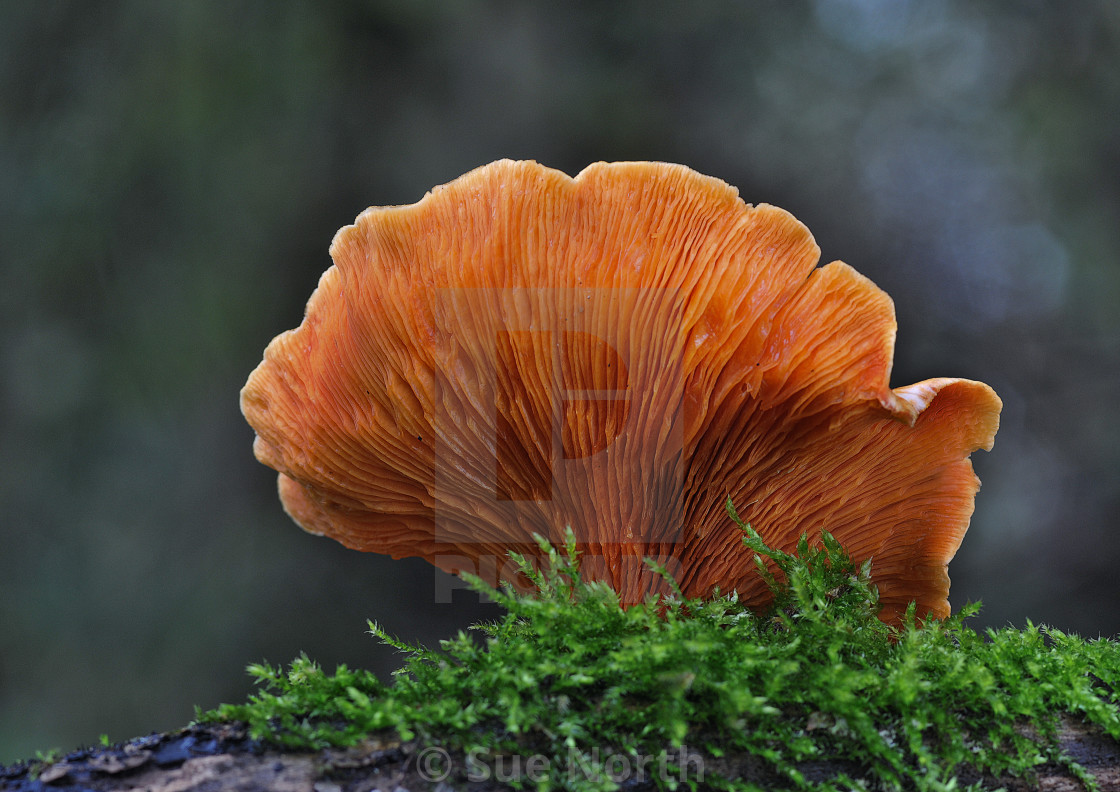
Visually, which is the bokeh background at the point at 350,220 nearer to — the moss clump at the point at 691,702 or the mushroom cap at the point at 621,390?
the mushroom cap at the point at 621,390

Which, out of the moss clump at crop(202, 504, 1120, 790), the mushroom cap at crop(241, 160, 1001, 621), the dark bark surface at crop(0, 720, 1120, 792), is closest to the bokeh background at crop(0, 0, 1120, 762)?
the mushroom cap at crop(241, 160, 1001, 621)

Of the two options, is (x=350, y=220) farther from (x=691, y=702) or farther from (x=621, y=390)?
(x=691, y=702)

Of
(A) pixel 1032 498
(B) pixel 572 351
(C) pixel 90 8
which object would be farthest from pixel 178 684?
(A) pixel 1032 498

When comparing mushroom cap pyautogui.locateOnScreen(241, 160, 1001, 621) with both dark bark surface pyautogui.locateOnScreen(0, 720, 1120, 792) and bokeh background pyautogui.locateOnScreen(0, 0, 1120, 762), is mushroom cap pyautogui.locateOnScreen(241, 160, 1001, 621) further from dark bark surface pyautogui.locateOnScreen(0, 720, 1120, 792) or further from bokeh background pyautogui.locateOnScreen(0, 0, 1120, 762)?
bokeh background pyautogui.locateOnScreen(0, 0, 1120, 762)

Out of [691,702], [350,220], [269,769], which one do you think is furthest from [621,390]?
[350,220]

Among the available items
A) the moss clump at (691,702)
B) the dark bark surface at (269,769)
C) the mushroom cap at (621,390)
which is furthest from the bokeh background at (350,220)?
the dark bark surface at (269,769)
